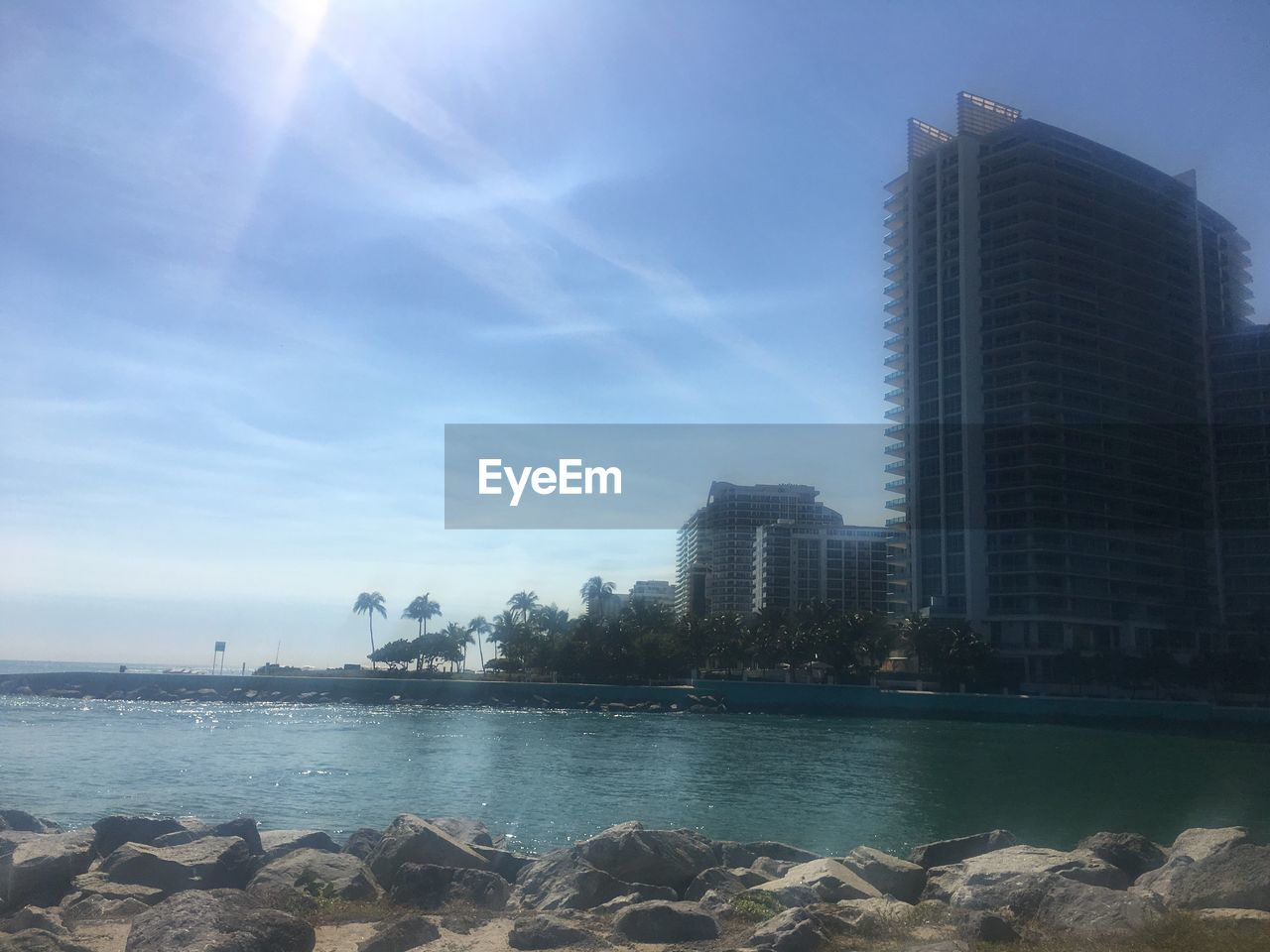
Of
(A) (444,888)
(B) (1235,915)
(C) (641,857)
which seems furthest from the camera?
(C) (641,857)

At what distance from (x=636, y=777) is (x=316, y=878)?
27668 millimetres

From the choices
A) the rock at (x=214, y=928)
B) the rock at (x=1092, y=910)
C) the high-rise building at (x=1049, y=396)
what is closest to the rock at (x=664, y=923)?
the rock at (x=214, y=928)

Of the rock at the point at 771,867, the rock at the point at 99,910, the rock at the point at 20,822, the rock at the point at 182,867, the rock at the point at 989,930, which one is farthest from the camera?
the rock at the point at 20,822

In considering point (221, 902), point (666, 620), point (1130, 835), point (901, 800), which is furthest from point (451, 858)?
point (666, 620)

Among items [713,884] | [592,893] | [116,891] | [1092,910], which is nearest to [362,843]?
[116,891]

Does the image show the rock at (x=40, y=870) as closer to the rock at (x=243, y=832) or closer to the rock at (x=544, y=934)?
the rock at (x=243, y=832)

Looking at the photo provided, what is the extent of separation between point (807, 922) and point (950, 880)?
5.93m

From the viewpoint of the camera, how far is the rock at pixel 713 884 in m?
16.8

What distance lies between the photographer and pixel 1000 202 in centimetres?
14712

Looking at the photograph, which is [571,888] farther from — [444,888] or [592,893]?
[444,888]

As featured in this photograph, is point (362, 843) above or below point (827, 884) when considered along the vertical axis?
below

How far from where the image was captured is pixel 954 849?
67.1ft

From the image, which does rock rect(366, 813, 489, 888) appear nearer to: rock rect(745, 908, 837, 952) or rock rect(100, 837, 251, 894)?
rock rect(100, 837, 251, 894)

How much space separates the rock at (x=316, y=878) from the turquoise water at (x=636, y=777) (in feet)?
31.2
